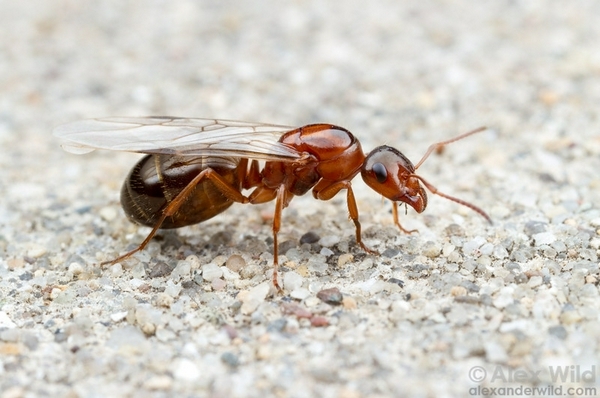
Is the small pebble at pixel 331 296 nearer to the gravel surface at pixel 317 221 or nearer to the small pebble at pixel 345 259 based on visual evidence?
the gravel surface at pixel 317 221

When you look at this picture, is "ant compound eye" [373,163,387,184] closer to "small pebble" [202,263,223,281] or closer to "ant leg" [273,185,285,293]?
"ant leg" [273,185,285,293]

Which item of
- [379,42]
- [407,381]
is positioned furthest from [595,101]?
[407,381]

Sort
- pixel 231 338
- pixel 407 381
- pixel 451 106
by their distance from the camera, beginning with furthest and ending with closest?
pixel 451 106, pixel 231 338, pixel 407 381

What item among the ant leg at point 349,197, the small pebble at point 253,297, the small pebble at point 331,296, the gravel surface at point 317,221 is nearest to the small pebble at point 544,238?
the gravel surface at point 317,221

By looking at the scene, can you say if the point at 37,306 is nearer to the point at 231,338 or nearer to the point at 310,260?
the point at 231,338

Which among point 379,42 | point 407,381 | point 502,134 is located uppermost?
point 379,42

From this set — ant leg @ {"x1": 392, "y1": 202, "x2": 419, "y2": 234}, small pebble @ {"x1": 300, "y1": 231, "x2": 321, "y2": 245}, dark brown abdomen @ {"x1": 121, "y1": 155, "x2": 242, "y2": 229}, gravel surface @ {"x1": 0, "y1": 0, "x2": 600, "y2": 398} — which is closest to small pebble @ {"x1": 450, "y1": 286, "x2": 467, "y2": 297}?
gravel surface @ {"x1": 0, "y1": 0, "x2": 600, "y2": 398}

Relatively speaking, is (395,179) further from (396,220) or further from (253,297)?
(253,297)
